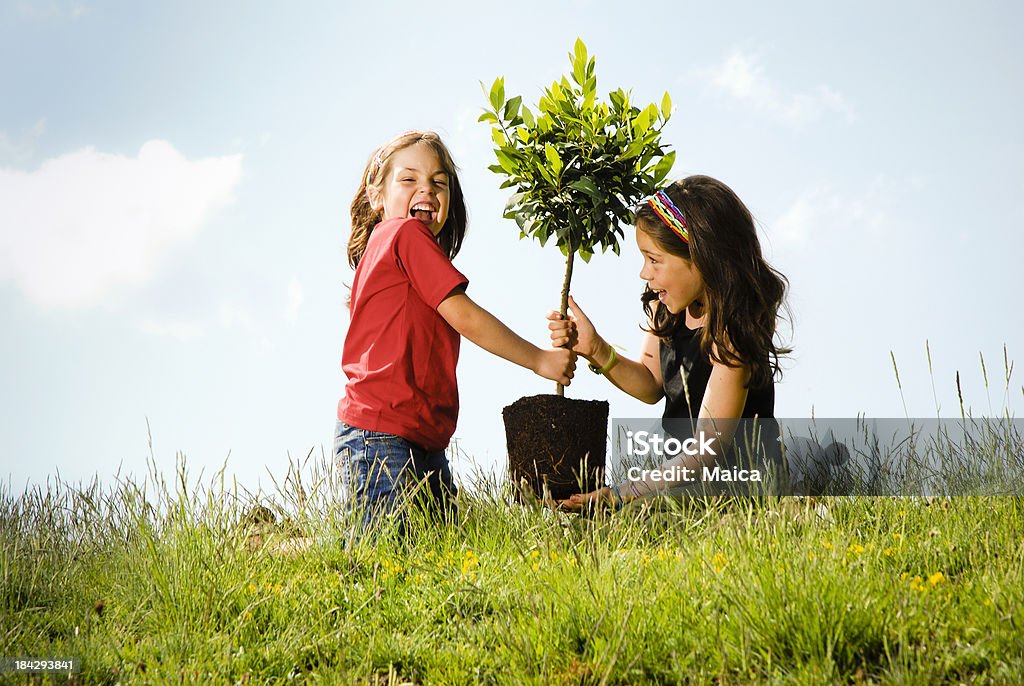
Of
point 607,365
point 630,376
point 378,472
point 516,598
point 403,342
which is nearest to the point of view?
point 516,598

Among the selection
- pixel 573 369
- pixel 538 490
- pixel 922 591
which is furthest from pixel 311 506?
pixel 922 591

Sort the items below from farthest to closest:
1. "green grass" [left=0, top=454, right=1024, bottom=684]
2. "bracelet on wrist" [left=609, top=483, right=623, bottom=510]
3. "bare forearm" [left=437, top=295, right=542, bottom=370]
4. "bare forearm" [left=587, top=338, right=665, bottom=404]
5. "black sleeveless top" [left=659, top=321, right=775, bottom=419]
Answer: "bare forearm" [left=587, top=338, right=665, bottom=404] → "black sleeveless top" [left=659, top=321, right=775, bottom=419] → "bracelet on wrist" [left=609, top=483, right=623, bottom=510] → "bare forearm" [left=437, top=295, right=542, bottom=370] → "green grass" [left=0, top=454, right=1024, bottom=684]

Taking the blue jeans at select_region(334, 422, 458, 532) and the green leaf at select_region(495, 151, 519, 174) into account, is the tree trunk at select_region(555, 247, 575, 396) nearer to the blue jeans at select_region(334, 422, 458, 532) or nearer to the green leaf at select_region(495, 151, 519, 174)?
the green leaf at select_region(495, 151, 519, 174)

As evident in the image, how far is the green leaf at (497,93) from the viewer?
3.89 metres

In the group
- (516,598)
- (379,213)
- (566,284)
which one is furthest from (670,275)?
(516,598)

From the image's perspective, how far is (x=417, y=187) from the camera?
13.5ft

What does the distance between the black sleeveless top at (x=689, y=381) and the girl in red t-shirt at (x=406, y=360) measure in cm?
67

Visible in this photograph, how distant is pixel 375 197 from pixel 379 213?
0.36ft

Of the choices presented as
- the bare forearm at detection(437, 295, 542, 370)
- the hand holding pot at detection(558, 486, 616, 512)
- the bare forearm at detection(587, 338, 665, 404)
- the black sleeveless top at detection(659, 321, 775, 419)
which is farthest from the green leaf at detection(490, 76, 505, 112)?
the hand holding pot at detection(558, 486, 616, 512)

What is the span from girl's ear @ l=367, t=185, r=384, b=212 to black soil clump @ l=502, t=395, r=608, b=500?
1.28m

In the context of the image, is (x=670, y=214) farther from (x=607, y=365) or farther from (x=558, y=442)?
(x=558, y=442)

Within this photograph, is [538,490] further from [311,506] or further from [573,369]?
[311,506]

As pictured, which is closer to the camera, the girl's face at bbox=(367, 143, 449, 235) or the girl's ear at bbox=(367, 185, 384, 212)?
the girl's face at bbox=(367, 143, 449, 235)

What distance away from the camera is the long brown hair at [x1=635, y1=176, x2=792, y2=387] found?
3889mm
